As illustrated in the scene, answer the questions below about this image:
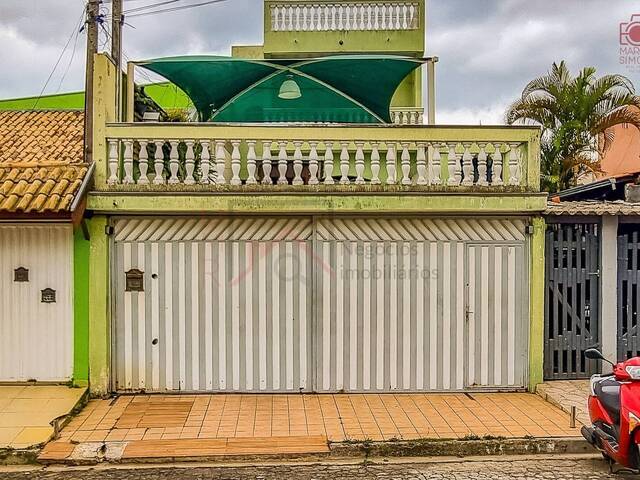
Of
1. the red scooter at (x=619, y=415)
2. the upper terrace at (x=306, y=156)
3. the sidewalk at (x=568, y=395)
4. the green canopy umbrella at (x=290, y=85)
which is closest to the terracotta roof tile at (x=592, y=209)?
the upper terrace at (x=306, y=156)

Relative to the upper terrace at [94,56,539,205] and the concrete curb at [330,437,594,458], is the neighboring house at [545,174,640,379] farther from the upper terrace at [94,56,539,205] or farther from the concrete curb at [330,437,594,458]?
the concrete curb at [330,437,594,458]

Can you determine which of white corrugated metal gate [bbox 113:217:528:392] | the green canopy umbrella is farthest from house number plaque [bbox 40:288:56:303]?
the green canopy umbrella

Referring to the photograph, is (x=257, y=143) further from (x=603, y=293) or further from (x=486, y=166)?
(x=603, y=293)

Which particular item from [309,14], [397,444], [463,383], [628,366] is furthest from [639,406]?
[309,14]

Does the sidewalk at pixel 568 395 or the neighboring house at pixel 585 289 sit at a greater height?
the neighboring house at pixel 585 289

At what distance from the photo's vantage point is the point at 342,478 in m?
5.45

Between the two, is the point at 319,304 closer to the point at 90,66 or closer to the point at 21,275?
the point at 21,275

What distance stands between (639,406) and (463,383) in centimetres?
310

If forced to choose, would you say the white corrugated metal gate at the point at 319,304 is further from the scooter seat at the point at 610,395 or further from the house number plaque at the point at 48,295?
the scooter seat at the point at 610,395

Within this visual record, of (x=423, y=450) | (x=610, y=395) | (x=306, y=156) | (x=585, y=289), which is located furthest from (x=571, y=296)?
(x=306, y=156)

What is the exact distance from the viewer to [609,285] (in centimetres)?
817

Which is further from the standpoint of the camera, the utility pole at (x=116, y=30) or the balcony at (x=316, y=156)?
the utility pole at (x=116, y=30)

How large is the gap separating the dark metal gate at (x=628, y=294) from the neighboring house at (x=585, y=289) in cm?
1

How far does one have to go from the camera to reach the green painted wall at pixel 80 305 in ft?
25.4
